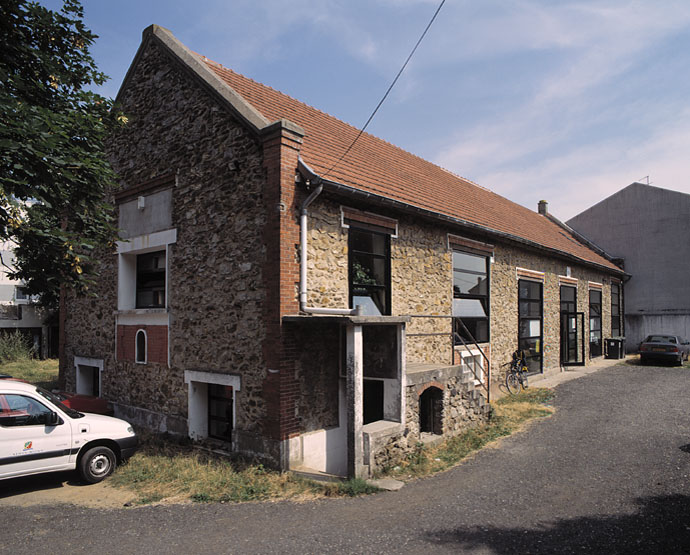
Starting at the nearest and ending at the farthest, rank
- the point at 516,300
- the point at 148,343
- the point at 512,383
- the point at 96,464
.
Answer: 1. the point at 96,464
2. the point at 148,343
3. the point at 512,383
4. the point at 516,300

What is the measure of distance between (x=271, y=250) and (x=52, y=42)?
17.8 ft

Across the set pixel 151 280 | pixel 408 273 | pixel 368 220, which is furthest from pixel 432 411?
pixel 151 280

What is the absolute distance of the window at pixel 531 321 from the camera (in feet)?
51.2

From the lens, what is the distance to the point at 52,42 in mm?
8391

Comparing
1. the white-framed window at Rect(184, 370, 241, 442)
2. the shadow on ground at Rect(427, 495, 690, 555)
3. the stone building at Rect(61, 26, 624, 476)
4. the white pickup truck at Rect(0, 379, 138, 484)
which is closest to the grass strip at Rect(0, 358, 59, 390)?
the stone building at Rect(61, 26, 624, 476)

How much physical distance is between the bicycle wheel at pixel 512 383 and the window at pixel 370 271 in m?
6.33

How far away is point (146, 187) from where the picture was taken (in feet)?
34.4

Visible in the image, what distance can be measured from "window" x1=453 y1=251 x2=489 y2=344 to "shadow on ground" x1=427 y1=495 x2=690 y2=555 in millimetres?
6080

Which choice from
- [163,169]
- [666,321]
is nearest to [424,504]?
[163,169]

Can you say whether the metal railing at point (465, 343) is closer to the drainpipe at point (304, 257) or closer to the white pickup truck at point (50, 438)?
the drainpipe at point (304, 257)

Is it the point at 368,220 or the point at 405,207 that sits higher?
the point at 405,207

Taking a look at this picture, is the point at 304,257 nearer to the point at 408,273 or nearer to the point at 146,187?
the point at 408,273

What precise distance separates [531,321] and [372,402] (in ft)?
29.4

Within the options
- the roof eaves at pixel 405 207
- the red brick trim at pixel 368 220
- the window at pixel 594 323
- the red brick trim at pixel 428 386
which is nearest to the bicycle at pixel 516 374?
the roof eaves at pixel 405 207
